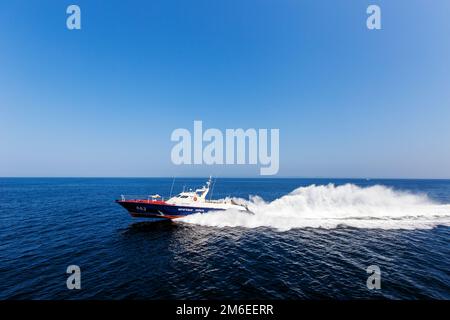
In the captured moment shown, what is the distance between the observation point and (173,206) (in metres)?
25.5

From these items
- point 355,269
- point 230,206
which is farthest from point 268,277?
point 230,206

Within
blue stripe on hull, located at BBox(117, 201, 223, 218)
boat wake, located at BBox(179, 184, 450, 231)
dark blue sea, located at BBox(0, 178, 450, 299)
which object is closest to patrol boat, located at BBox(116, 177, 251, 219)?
blue stripe on hull, located at BBox(117, 201, 223, 218)

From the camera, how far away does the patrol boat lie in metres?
24.9

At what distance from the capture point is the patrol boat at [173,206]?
24875 millimetres

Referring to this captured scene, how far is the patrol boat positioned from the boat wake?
85 cm

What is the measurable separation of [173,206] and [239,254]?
12536mm

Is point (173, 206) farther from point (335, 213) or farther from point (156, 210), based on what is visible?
point (335, 213)

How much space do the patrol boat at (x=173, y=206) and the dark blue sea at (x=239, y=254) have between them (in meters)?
1.20

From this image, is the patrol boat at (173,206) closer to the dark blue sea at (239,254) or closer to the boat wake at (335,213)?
the boat wake at (335,213)

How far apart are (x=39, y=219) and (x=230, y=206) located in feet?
96.6

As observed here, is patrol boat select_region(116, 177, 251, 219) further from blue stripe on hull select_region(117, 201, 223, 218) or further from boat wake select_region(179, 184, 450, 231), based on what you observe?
boat wake select_region(179, 184, 450, 231)

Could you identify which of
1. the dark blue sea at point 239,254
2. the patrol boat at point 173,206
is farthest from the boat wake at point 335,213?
the patrol boat at point 173,206

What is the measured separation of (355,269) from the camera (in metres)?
13.7
